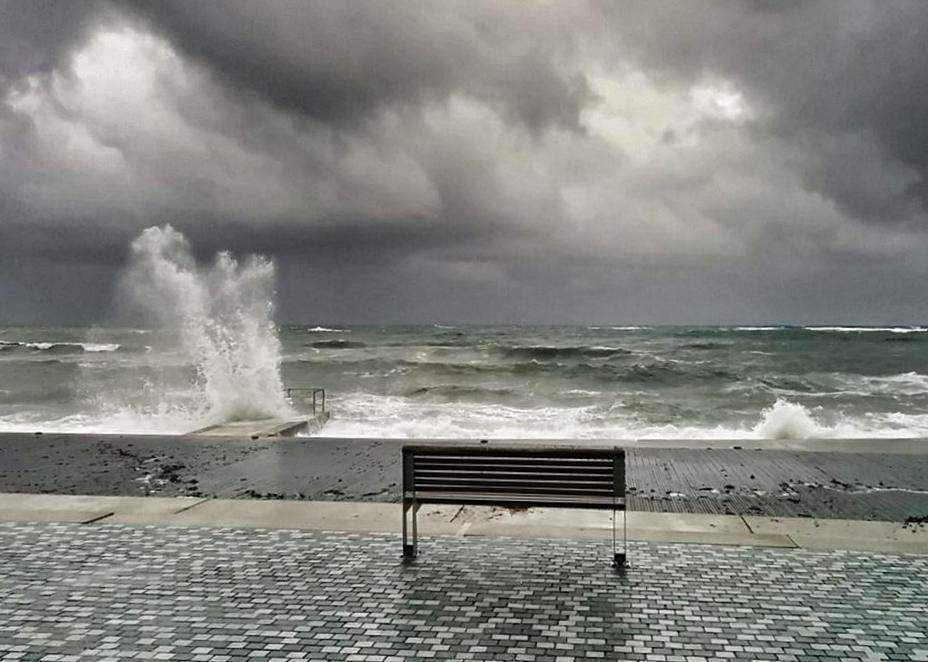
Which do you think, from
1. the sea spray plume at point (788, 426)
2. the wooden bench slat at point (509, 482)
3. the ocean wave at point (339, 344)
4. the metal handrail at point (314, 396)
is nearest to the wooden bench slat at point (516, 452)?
the wooden bench slat at point (509, 482)

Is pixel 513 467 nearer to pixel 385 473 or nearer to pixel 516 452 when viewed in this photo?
pixel 516 452

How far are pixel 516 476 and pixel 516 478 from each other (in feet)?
0.05

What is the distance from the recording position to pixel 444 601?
433 centimetres

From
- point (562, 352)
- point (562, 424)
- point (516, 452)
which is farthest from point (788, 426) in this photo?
point (562, 352)

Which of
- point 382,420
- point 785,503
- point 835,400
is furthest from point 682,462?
Result: point 835,400

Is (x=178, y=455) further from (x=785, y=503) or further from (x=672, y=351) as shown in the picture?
(x=672, y=351)

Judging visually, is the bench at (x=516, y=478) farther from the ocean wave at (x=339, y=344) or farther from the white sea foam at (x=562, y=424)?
the ocean wave at (x=339, y=344)

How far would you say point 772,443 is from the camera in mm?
11258

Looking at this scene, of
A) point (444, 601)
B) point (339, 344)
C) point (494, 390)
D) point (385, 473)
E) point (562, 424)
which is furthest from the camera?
point (339, 344)

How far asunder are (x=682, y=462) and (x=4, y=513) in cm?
842

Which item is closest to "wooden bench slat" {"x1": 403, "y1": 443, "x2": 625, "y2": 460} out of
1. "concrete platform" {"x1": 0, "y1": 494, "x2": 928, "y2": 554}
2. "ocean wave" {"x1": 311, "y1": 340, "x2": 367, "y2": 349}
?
"concrete platform" {"x1": 0, "y1": 494, "x2": 928, "y2": 554}

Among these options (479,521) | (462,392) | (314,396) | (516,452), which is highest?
(516,452)

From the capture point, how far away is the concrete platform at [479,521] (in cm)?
574

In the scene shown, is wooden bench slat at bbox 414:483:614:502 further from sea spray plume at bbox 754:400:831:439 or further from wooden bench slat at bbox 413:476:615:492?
sea spray plume at bbox 754:400:831:439
